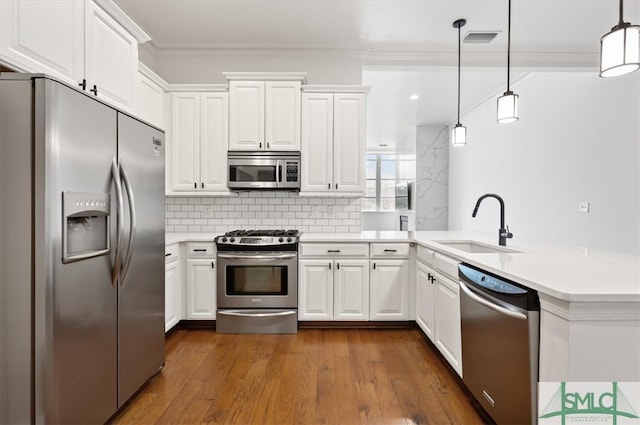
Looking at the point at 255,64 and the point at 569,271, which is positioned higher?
the point at 255,64

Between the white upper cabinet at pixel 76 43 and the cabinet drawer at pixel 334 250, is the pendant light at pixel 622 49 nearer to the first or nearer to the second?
the cabinet drawer at pixel 334 250

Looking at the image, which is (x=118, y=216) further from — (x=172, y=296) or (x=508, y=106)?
(x=508, y=106)

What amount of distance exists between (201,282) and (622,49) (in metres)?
3.33

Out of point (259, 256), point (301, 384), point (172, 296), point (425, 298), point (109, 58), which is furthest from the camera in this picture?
point (259, 256)

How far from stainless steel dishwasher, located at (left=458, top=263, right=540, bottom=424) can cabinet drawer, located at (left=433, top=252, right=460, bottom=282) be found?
0.21 metres

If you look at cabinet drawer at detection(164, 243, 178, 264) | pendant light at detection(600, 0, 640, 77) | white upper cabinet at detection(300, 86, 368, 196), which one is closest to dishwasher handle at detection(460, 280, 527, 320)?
pendant light at detection(600, 0, 640, 77)

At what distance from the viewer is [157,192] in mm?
2199

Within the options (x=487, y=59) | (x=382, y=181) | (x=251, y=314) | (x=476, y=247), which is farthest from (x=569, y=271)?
(x=382, y=181)

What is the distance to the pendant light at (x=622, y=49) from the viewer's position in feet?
4.69

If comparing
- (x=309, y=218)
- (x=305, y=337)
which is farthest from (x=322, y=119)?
(x=305, y=337)

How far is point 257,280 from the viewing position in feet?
10.6

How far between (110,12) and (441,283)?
284cm

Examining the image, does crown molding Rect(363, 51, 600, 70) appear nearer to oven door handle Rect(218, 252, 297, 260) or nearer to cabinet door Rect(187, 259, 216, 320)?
oven door handle Rect(218, 252, 297, 260)

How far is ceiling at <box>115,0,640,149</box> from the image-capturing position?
9.91 ft
